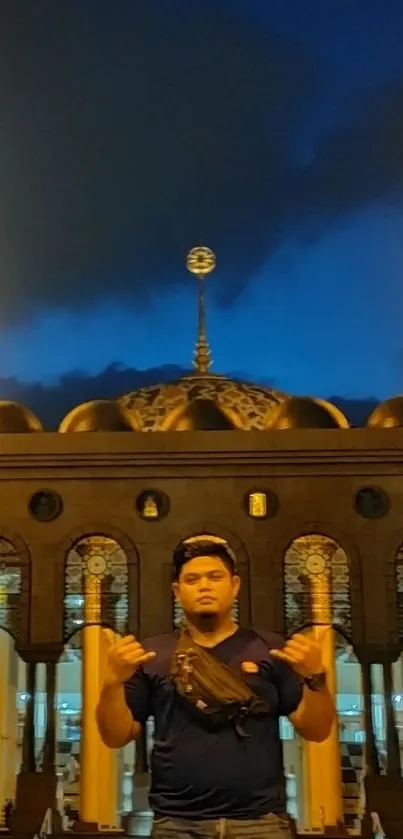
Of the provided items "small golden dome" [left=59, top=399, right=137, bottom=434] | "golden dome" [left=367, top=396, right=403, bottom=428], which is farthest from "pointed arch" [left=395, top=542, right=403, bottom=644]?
"small golden dome" [left=59, top=399, right=137, bottom=434]

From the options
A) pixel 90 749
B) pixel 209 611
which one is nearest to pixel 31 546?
pixel 90 749

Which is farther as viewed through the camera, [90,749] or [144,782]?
[144,782]

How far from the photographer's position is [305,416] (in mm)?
7566

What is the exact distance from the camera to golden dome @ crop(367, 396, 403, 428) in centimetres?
756

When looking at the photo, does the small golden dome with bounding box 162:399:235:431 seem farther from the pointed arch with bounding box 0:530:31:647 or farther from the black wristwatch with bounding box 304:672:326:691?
the black wristwatch with bounding box 304:672:326:691

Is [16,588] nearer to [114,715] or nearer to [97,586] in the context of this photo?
[97,586]

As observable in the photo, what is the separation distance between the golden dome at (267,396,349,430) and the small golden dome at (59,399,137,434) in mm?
1072

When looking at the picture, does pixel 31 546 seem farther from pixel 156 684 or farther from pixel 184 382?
pixel 156 684

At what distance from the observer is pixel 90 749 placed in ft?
23.7

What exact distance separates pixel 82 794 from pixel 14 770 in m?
2.07

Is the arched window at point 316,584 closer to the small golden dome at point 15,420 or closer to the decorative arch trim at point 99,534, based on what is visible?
the decorative arch trim at point 99,534

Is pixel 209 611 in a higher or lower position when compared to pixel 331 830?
higher

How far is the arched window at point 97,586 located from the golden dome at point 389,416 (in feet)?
6.82

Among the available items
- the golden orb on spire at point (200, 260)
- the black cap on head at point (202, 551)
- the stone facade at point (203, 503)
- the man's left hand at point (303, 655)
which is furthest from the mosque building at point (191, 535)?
the man's left hand at point (303, 655)
